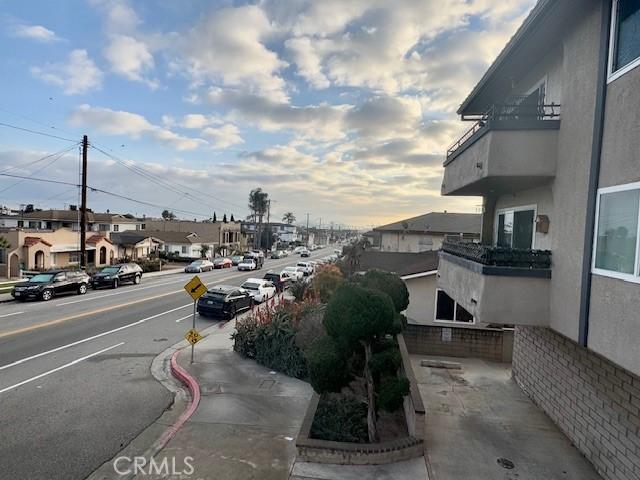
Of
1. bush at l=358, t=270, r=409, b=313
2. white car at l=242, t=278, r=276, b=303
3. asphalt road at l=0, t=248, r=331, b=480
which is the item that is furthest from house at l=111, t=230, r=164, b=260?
bush at l=358, t=270, r=409, b=313

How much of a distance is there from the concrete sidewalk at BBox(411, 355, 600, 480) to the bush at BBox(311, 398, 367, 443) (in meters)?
1.35

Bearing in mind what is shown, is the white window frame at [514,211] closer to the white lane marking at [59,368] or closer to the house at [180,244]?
the white lane marking at [59,368]

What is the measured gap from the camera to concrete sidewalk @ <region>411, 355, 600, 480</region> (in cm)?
688

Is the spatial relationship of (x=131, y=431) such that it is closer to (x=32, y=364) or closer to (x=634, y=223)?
(x=32, y=364)

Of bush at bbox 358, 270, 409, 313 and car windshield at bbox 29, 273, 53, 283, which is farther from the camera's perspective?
car windshield at bbox 29, 273, 53, 283

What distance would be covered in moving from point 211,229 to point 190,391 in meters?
68.1

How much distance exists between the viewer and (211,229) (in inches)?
2968

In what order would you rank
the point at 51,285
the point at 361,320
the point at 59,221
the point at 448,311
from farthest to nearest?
the point at 59,221, the point at 51,285, the point at 448,311, the point at 361,320

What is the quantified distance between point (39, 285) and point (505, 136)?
2526 centimetres

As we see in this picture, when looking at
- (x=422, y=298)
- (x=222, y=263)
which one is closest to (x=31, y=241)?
(x=222, y=263)

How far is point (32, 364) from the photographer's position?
11.4 metres

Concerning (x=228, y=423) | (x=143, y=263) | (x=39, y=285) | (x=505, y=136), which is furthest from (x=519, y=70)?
(x=143, y=263)

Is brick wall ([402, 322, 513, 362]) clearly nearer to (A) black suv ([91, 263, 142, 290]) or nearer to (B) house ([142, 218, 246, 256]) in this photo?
(A) black suv ([91, 263, 142, 290])

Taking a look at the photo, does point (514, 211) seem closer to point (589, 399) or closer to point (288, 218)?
point (589, 399)
